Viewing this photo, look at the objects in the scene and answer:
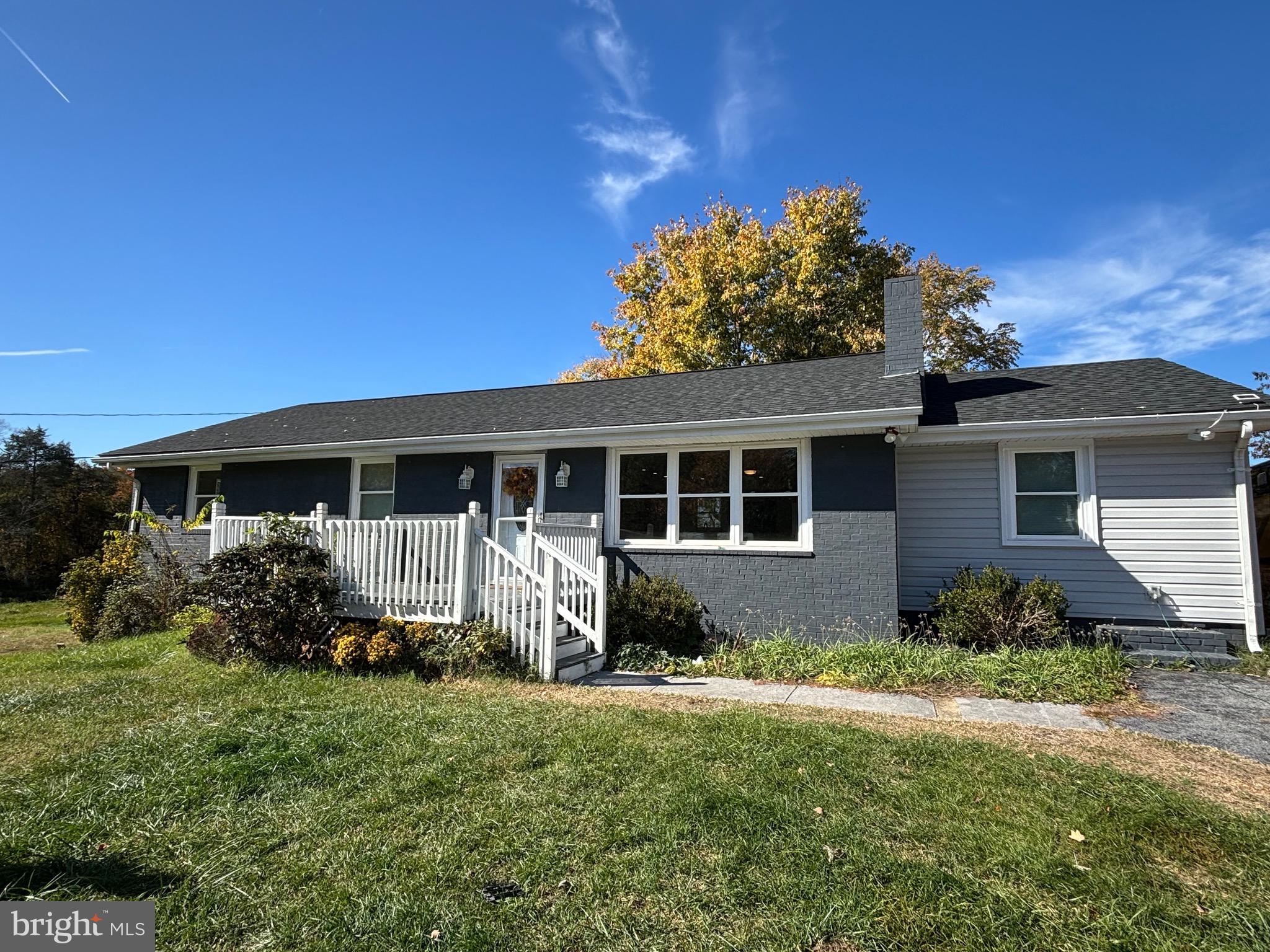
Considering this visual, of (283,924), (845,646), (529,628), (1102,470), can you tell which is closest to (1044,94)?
(1102,470)

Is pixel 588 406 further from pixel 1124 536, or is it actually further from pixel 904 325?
pixel 1124 536

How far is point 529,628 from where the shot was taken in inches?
275

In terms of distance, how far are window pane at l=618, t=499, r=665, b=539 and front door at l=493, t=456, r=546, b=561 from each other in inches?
62.3

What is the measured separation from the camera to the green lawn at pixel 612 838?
2.38 meters

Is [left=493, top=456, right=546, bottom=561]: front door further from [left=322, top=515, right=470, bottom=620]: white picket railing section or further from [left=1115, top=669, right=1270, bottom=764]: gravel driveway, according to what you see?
[left=1115, top=669, right=1270, bottom=764]: gravel driveway

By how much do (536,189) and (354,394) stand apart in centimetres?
690

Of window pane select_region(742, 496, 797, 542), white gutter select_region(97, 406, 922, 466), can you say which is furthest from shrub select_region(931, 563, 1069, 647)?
white gutter select_region(97, 406, 922, 466)

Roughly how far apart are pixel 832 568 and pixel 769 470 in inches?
64.2

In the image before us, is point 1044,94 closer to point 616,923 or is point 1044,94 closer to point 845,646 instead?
point 845,646

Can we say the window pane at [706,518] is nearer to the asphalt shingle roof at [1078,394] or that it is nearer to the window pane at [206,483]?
the asphalt shingle roof at [1078,394]

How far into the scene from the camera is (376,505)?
37.1 feet

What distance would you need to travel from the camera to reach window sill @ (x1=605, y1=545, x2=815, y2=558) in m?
8.27

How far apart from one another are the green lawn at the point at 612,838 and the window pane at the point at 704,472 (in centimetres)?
450

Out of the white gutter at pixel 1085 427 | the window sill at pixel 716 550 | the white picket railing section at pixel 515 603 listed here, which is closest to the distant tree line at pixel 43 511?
the white picket railing section at pixel 515 603
